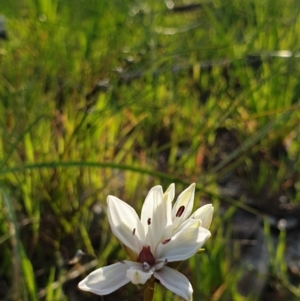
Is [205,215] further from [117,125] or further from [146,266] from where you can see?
[117,125]

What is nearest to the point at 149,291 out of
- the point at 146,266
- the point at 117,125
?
the point at 146,266

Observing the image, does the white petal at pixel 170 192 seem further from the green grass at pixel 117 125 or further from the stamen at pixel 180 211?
the green grass at pixel 117 125

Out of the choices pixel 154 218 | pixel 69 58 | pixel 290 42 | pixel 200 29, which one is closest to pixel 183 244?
pixel 154 218

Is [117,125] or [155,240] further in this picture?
[117,125]

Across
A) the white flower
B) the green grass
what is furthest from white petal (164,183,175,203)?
the green grass

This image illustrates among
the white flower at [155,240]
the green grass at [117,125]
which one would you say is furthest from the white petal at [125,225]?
the green grass at [117,125]

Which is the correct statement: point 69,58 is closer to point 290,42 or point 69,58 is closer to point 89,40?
point 89,40
